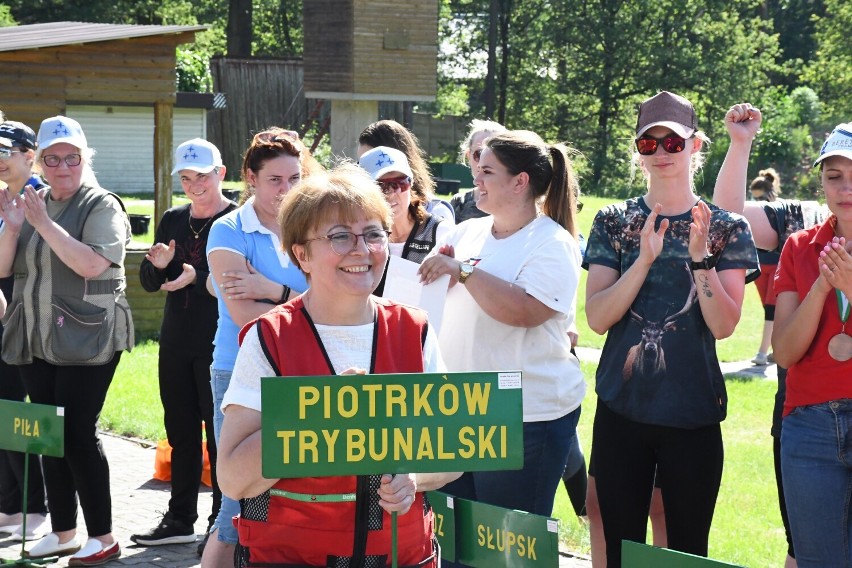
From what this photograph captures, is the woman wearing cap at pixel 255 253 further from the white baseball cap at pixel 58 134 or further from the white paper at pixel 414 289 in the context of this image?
the white baseball cap at pixel 58 134

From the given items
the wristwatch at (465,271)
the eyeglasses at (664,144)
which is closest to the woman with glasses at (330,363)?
the wristwatch at (465,271)

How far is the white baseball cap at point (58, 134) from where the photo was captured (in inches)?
235

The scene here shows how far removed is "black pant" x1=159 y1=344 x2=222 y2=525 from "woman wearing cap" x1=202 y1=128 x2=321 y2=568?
1.23 meters

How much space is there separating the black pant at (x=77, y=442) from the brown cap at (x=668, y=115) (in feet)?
10.1

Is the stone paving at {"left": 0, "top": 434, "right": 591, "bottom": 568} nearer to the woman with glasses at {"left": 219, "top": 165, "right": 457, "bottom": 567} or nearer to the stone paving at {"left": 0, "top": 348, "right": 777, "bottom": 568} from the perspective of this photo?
the stone paving at {"left": 0, "top": 348, "right": 777, "bottom": 568}

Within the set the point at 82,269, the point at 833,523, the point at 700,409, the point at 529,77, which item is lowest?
the point at 833,523

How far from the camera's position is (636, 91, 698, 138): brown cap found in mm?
4301

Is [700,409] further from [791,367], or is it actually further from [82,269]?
[82,269]

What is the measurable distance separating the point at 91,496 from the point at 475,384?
12.0 feet

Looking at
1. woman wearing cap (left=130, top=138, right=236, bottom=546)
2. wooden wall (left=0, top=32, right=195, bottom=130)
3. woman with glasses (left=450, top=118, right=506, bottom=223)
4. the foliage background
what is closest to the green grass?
woman with glasses (left=450, top=118, right=506, bottom=223)

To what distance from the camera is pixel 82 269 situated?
590cm

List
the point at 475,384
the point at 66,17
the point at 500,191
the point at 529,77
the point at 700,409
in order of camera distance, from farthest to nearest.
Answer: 1. the point at 529,77
2. the point at 66,17
3. the point at 500,191
4. the point at 700,409
5. the point at 475,384

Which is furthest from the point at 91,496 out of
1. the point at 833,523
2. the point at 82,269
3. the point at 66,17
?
the point at 66,17

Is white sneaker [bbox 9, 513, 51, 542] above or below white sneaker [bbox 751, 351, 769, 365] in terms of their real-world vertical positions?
below
